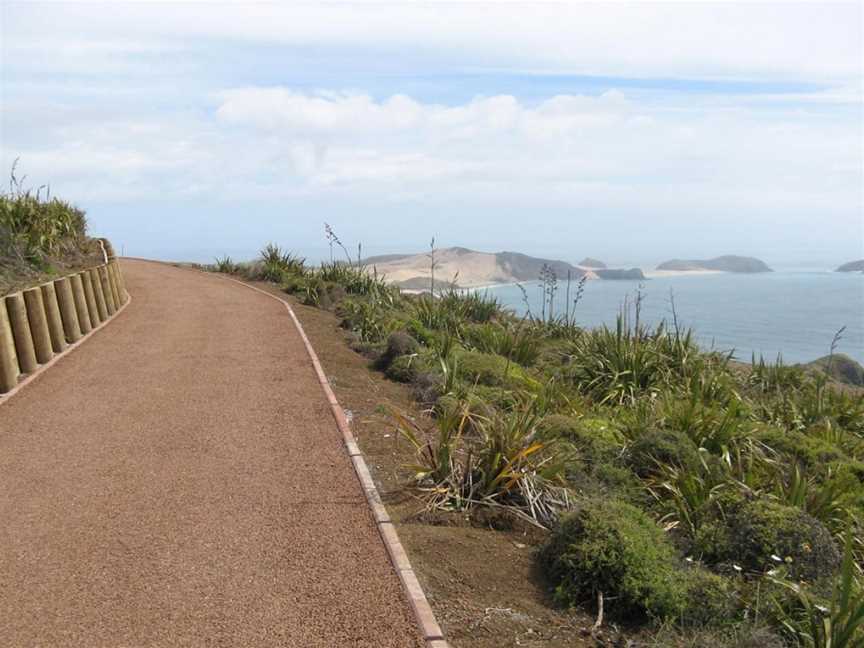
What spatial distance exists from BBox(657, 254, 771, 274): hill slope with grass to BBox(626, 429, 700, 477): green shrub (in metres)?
68.5

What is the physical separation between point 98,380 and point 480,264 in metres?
30.7

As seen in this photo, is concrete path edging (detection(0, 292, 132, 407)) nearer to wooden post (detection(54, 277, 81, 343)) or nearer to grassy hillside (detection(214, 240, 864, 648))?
wooden post (detection(54, 277, 81, 343))

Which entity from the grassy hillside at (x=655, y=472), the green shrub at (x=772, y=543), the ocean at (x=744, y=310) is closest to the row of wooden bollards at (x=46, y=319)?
the grassy hillside at (x=655, y=472)

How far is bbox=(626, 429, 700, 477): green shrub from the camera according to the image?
7.76 metres

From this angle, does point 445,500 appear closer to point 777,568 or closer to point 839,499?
point 777,568

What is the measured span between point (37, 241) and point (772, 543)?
16202 millimetres

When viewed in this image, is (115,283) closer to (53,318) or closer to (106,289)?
(106,289)

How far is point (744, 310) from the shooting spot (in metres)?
36.9

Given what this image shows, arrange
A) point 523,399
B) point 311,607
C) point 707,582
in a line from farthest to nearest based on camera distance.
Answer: point 523,399
point 707,582
point 311,607

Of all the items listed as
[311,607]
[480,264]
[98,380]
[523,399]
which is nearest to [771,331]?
[480,264]

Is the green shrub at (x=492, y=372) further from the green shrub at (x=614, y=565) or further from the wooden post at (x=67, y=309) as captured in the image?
the wooden post at (x=67, y=309)

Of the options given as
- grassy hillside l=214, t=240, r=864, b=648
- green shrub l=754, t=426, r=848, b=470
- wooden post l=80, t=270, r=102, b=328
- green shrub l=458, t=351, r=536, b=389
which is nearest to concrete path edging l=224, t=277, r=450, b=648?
grassy hillside l=214, t=240, r=864, b=648

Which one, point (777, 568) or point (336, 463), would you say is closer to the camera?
point (777, 568)

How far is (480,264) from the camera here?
40062 millimetres
